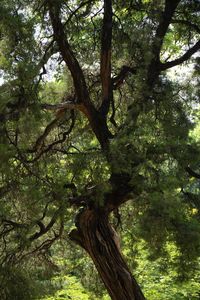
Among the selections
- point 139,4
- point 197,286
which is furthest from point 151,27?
point 197,286

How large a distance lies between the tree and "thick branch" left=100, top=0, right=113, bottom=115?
1 centimetres

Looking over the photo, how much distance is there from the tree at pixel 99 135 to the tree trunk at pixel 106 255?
0.5 inches

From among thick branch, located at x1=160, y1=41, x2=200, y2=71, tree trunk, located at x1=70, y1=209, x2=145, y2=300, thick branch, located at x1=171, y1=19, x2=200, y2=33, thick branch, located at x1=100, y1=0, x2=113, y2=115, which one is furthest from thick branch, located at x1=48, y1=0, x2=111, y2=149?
thick branch, located at x1=171, y1=19, x2=200, y2=33

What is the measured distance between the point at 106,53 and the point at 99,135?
112cm

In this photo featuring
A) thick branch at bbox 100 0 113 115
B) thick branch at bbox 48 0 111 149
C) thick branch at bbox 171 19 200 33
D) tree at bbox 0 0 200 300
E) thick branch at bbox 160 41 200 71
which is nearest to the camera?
tree at bbox 0 0 200 300

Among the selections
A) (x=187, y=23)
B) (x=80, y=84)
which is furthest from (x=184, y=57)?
(x=80, y=84)

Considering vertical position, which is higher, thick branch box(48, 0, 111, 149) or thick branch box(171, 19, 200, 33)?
thick branch box(171, 19, 200, 33)

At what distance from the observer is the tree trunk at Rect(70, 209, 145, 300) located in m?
5.13

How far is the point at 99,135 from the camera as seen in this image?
563cm

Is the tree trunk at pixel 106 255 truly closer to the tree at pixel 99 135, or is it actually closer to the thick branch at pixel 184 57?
the tree at pixel 99 135

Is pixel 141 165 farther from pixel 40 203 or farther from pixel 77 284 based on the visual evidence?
pixel 77 284

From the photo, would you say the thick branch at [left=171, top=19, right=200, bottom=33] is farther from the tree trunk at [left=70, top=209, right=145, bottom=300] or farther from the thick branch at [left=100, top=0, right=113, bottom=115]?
the tree trunk at [left=70, top=209, right=145, bottom=300]

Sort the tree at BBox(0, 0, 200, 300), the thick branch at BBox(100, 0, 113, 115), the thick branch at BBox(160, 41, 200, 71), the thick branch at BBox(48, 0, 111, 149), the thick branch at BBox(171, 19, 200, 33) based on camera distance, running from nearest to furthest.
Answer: the tree at BBox(0, 0, 200, 300) < the thick branch at BBox(48, 0, 111, 149) < the thick branch at BBox(100, 0, 113, 115) < the thick branch at BBox(160, 41, 200, 71) < the thick branch at BBox(171, 19, 200, 33)

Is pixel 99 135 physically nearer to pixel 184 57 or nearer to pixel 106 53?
pixel 106 53
